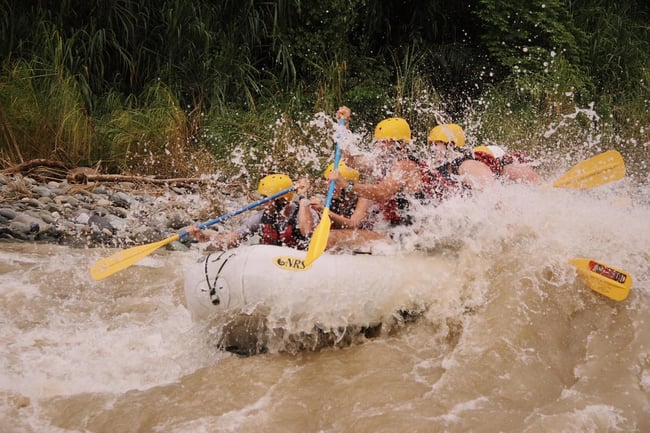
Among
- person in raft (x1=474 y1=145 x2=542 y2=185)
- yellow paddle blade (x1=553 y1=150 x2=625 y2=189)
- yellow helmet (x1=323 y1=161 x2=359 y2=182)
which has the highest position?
yellow paddle blade (x1=553 y1=150 x2=625 y2=189)

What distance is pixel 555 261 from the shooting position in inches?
161

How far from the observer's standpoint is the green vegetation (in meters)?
7.66

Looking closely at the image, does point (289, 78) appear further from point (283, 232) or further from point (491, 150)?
point (283, 232)

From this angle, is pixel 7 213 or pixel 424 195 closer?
pixel 424 195

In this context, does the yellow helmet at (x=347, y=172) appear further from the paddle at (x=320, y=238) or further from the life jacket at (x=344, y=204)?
the paddle at (x=320, y=238)

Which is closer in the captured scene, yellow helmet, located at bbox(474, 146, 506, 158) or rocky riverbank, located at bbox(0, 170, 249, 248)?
yellow helmet, located at bbox(474, 146, 506, 158)

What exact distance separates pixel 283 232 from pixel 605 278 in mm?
1910

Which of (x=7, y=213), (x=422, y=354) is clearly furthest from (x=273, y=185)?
(x=7, y=213)

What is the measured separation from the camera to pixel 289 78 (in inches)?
395

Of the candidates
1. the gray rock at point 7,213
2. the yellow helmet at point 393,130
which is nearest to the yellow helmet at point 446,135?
the yellow helmet at point 393,130

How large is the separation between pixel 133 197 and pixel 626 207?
4.39 meters

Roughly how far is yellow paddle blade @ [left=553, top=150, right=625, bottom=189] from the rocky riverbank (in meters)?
3.17

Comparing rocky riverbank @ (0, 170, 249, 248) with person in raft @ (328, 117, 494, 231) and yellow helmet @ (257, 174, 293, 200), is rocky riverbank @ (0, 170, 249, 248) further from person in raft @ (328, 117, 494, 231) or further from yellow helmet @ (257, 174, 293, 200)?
person in raft @ (328, 117, 494, 231)

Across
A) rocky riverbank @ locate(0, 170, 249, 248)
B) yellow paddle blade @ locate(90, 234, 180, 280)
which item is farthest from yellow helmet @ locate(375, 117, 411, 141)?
rocky riverbank @ locate(0, 170, 249, 248)
